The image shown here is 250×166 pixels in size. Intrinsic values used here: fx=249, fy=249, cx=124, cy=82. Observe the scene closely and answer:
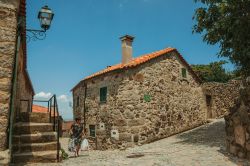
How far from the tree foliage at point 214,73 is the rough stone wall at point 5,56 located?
30749mm

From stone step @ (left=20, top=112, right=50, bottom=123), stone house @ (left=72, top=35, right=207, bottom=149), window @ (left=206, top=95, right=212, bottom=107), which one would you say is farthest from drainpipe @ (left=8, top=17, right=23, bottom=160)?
window @ (left=206, top=95, right=212, bottom=107)

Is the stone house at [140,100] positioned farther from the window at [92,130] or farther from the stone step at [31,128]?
the stone step at [31,128]

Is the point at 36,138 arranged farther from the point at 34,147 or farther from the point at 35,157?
the point at 35,157

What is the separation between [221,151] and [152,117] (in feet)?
18.7

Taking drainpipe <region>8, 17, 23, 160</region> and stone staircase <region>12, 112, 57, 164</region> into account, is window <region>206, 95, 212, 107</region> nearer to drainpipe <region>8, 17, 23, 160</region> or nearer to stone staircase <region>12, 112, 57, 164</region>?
stone staircase <region>12, 112, 57, 164</region>

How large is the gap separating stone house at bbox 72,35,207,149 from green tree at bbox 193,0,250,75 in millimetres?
4219

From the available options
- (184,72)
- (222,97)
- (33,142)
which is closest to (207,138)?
(184,72)

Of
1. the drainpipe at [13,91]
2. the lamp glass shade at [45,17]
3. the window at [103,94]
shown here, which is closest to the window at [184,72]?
the window at [103,94]

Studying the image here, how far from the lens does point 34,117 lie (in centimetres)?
827

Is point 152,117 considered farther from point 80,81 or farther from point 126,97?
point 80,81

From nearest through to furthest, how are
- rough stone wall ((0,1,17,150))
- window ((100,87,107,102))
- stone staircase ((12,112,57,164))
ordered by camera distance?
rough stone wall ((0,1,17,150))
stone staircase ((12,112,57,164))
window ((100,87,107,102))

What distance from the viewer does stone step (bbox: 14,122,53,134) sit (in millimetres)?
7317

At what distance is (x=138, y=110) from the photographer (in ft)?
43.2

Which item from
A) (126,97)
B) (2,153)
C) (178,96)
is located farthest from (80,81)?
(2,153)
